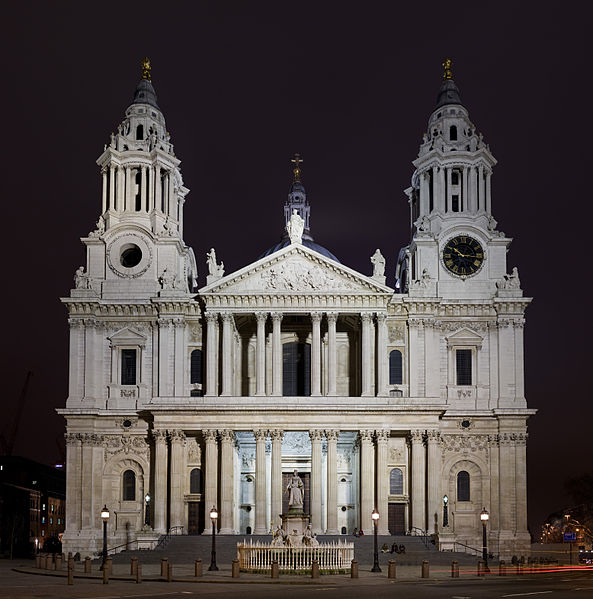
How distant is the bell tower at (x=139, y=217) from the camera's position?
257 ft

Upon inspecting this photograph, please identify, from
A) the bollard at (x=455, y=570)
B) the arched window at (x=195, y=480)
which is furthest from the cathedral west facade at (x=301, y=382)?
the bollard at (x=455, y=570)

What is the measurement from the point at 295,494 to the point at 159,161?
108 ft

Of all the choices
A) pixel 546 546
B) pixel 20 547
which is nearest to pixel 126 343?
pixel 546 546

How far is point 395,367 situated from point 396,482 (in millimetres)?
7777

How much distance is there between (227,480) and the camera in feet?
234

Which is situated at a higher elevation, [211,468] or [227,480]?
[211,468]

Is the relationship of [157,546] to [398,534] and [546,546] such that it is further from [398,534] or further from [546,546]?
[546,546]

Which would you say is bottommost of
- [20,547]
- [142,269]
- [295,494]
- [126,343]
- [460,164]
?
[20,547]

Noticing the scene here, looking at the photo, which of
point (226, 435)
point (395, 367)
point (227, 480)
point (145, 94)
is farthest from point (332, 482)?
point (145, 94)

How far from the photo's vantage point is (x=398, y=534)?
7306 cm

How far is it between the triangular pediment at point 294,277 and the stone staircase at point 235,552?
16430mm

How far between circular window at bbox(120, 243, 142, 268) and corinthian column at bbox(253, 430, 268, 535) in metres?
15.8

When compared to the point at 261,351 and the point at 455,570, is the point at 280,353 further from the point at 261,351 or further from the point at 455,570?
the point at 455,570

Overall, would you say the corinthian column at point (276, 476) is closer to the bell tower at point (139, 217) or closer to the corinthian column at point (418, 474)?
the corinthian column at point (418, 474)
